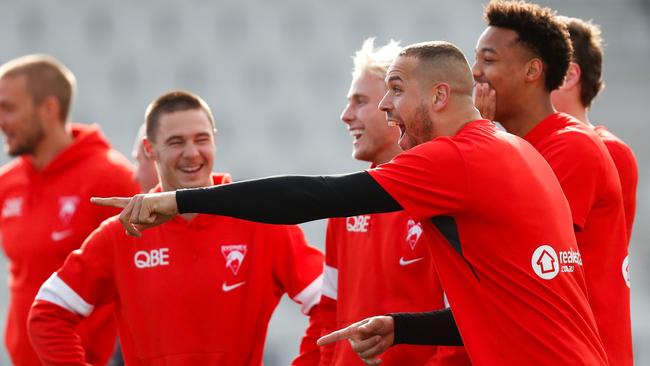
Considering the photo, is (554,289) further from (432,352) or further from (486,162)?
(432,352)

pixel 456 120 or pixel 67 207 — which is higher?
pixel 67 207

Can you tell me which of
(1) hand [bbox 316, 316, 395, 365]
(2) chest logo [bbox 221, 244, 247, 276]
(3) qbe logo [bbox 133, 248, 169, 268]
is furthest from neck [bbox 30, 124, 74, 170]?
(1) hand [bbox 316, 316, 395, 365]

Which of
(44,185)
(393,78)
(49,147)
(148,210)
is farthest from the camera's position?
(49,147)

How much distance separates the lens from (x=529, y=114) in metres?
5.40

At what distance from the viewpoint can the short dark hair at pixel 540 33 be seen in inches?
214

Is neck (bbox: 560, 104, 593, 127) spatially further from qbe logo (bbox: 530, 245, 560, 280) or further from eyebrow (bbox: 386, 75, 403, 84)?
qbe logo (bbox: 530, 245, 560, 280)

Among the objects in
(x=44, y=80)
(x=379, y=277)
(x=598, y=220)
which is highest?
(x=44, y=80)

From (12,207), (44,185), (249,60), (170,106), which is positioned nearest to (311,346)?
(170,106)

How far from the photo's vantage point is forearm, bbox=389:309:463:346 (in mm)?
4859

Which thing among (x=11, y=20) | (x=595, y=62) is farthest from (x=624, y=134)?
(x=595, y=62)

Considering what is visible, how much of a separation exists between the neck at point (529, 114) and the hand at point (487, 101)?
0.32 feet

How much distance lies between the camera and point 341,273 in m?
5.75

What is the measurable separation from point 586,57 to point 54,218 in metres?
3.46

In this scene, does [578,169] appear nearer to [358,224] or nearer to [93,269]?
[358,224]
